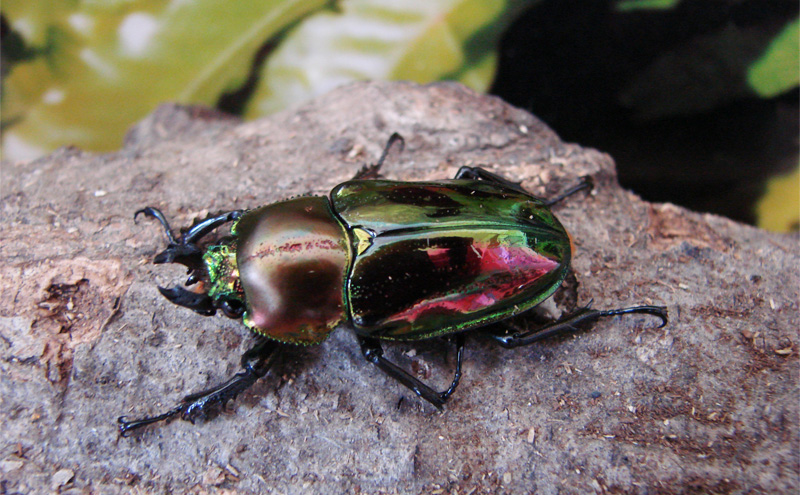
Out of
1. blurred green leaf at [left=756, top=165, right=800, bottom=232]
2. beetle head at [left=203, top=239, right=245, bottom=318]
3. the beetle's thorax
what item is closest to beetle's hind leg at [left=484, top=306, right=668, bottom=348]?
the beetle's thorax

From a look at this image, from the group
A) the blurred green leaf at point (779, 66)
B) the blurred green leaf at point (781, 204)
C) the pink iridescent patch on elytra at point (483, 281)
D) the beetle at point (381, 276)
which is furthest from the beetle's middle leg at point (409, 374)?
the blurred green leaf at point (779, 66)

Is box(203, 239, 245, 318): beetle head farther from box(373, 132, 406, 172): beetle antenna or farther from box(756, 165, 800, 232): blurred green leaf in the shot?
box(756, 165, 800, 232): blurred green leaf

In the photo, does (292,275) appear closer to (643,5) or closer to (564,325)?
(564,325)

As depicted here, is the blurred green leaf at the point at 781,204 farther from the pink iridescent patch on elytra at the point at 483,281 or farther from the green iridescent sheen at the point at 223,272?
the green iridescent sheen at the point at 223,272

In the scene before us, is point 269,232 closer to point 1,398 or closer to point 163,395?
point 163,395

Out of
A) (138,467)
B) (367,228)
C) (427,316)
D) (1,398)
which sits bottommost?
(138,467)

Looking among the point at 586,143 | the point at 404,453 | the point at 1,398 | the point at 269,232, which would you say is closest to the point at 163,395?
the point at 1,398
